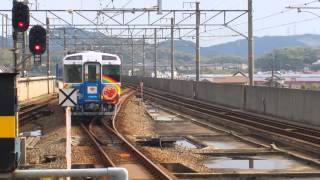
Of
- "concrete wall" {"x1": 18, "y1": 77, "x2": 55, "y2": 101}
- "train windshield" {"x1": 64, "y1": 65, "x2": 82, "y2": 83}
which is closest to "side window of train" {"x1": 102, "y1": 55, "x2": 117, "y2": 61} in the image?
"train windshield" {"x1": 64, "y1": 65, "x2": 82, "y2": 83}

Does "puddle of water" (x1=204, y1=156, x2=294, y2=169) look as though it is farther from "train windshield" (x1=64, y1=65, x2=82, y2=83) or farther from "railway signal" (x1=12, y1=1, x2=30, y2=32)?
"train windshield" (x1=64, y1=65, x2=82, y2=83)

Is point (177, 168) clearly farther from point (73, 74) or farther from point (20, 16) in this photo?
point (73, 74)

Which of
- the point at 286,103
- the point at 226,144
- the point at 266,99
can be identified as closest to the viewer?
the point at 226,144

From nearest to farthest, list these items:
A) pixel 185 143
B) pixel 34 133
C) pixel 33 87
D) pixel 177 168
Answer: pixel 177 168 → pixel 185 143 → pixel 34 133 → pixel 33 87

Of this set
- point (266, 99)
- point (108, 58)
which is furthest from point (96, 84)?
point (266, 99)

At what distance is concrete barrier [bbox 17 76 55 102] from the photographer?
43.2 m

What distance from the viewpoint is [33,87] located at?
1953 inches

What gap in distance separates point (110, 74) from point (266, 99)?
28.4 feet

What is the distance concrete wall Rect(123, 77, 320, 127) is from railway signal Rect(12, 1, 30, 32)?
1460 centimetres

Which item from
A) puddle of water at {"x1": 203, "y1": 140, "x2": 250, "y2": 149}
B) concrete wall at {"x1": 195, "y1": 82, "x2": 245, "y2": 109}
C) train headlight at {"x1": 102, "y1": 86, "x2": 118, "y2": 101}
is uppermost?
train headlight at {"x1": 102, "y1": 86, "x2": 118, "y2": 101}

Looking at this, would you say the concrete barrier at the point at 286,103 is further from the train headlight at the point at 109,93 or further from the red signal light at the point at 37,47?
the red signal light at the point at 37,47

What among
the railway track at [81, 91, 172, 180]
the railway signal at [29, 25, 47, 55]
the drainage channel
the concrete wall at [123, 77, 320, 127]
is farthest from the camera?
the concrete wall at [123, 77, 320, 127]

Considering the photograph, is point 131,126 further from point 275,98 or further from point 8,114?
point 8,114

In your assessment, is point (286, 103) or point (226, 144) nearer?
point (226, 144)
